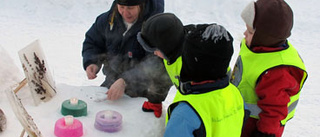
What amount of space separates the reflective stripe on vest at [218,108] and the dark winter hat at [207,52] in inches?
2.8

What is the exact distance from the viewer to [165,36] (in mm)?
1600

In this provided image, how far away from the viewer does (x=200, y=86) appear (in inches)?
50.7

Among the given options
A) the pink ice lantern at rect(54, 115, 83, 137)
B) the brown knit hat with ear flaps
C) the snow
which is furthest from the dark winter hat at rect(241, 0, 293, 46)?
the pink ice lantern at rect(54, 115, 83, 137)

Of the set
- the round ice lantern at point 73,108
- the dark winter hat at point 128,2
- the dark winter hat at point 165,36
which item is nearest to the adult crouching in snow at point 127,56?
the dark winter hat at point 128,2

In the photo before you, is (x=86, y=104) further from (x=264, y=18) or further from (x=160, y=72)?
(x=264, y=18)

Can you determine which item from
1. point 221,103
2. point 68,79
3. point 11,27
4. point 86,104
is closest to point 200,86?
point 221,103

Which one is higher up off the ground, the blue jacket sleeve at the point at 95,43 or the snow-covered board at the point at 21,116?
the snow-covered board at the point at 21,116

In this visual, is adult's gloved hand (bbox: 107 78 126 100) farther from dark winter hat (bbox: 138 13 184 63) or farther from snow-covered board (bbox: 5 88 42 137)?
snow-covered board (bbox: 5 88 42 137)

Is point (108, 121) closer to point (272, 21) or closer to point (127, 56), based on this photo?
point (127, 56)

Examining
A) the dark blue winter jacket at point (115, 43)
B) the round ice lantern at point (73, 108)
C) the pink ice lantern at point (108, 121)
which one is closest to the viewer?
the pink ice lantern at point (108, 121)

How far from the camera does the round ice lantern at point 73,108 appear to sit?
1.83 meters

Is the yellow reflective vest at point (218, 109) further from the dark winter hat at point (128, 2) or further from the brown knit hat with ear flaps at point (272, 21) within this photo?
the dark winter hat at point (128, 2)

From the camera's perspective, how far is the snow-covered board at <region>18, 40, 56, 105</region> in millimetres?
1854

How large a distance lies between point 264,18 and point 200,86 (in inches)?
22.9
